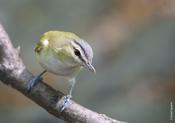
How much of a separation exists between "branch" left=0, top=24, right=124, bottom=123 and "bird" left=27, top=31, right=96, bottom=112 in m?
0.04

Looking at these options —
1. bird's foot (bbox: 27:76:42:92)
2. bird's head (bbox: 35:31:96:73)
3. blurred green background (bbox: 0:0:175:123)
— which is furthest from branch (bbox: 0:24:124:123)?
blurred green background (bbox: 0:0:175:123)

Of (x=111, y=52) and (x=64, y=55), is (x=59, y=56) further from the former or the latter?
(x=111, y=52)

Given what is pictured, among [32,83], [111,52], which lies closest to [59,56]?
[32,83]

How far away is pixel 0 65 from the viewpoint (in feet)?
8.89

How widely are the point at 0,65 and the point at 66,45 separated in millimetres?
471

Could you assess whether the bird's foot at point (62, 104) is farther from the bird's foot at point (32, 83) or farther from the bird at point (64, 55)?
the bird's foot at point (32, 83)

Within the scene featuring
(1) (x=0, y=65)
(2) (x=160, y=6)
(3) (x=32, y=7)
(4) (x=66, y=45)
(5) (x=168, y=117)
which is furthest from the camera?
(3) (x=32, y=7)

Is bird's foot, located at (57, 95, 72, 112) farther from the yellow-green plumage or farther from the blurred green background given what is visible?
the blurred green background

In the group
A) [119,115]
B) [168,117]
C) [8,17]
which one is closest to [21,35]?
[8,17]

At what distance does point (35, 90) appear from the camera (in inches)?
107

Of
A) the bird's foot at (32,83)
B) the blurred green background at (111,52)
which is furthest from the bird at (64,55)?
the blurred green background at (111,52)

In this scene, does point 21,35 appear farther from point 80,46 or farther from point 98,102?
point 80,46

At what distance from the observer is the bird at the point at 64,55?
2.83 meters

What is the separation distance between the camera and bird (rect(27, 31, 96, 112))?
9.30ft
